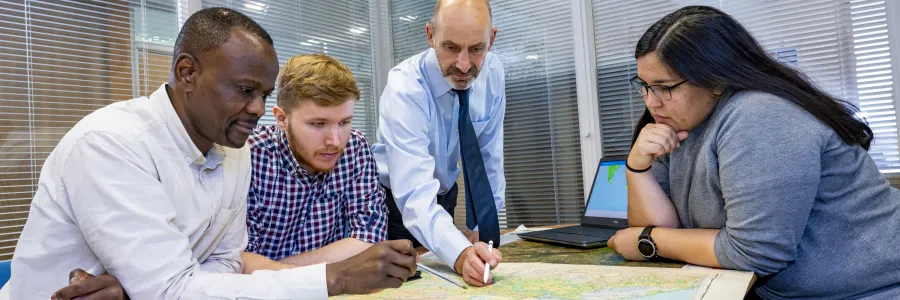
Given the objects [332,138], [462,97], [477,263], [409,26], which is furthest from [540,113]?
[477,263]

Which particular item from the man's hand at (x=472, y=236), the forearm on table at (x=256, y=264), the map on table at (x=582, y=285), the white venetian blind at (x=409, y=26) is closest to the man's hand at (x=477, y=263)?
the map on table at (x=582, y=285)

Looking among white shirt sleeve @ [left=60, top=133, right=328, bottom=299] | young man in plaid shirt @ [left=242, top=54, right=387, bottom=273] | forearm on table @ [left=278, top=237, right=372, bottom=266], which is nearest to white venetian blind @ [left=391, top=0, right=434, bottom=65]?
young man in plaid shirt @ [left=242, top=54, right=387, bottom=273]

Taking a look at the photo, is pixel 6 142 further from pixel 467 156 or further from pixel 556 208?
pixel 556 208

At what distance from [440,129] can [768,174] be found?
1.01 metres

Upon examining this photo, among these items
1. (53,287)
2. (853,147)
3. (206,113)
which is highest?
(206,113)

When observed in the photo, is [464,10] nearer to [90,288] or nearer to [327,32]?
[90,288]

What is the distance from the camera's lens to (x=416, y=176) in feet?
5.37

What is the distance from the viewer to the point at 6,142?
2.39 metres

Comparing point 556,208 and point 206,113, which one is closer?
point 206,113

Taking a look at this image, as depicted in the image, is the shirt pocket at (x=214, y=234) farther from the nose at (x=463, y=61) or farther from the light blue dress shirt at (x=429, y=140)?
the nose at (x=463, y=61)

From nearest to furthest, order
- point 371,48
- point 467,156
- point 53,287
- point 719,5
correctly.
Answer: point 53,287 < point 467,156 < point 719,5 < point 371,48

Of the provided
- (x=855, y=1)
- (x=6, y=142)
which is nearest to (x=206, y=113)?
(x=6, y=142)

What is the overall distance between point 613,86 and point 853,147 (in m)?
2.04

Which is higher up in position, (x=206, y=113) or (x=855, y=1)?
(x=855, y=1)
